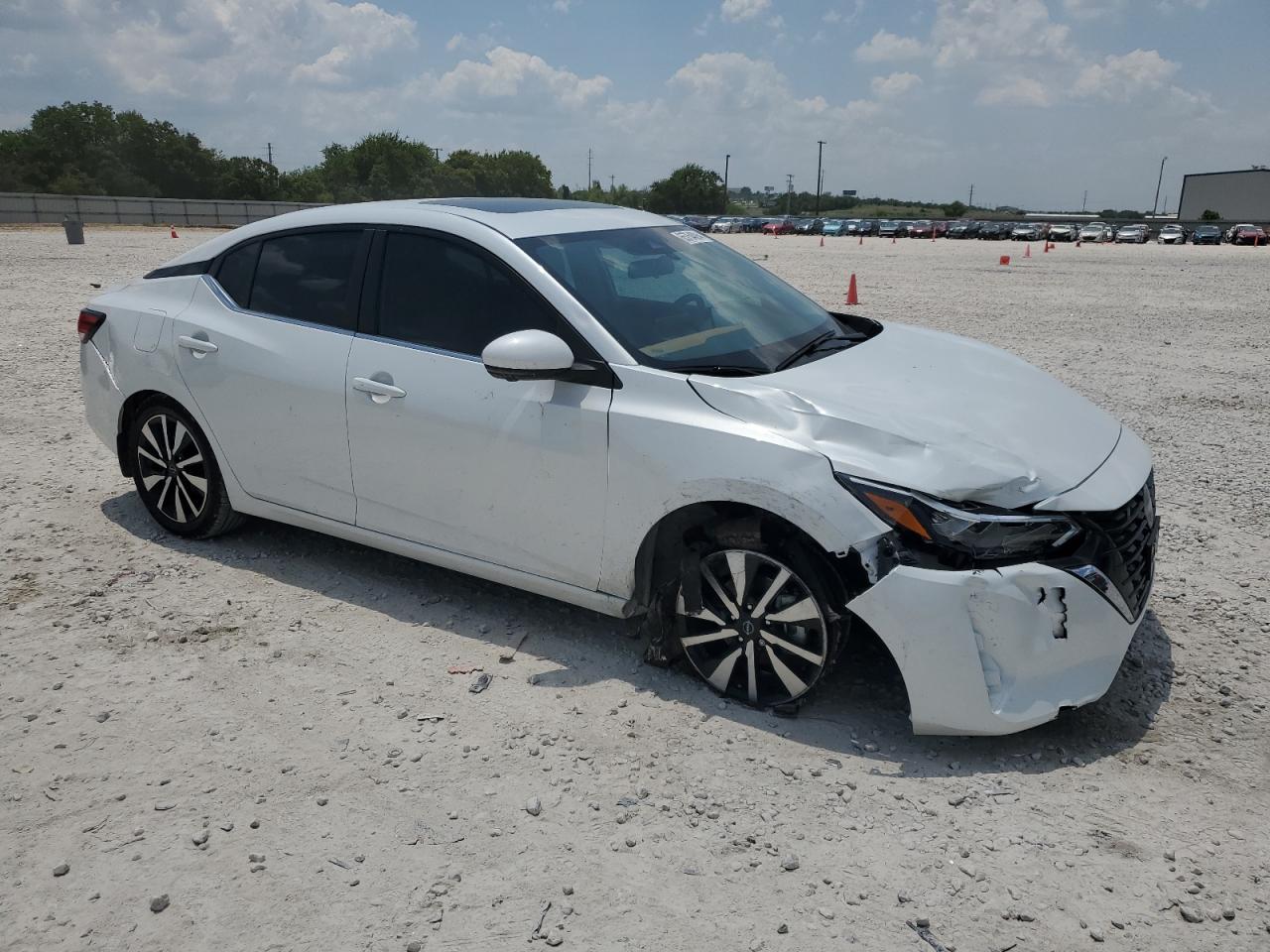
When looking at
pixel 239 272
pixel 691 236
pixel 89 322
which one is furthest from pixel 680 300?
pixel 89 322

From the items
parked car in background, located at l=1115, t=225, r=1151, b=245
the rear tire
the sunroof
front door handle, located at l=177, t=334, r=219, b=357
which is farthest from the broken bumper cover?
parked car in background, located at l=1115, t=225, r=1151, b=245

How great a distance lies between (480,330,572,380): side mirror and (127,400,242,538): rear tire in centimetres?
209

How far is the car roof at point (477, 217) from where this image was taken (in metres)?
4.26

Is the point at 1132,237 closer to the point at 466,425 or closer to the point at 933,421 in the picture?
the point at 933,421

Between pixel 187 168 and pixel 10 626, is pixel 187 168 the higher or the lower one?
the higher one

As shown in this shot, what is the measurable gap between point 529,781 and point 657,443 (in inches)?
48.7

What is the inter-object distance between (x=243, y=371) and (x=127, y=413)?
1031 millimetres

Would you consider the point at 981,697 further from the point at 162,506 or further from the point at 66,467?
the point at 66,467

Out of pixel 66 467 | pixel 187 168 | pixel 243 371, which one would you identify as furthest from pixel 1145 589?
pixel 187 168

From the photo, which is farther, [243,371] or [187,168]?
[187,168]

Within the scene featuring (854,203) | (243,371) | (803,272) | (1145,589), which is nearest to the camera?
(1145,589)

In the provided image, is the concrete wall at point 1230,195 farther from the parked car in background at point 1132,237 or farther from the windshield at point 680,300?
the windshield at point 680,300

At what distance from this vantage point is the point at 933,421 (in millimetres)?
3402

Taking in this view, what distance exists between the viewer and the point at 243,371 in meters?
4.61
